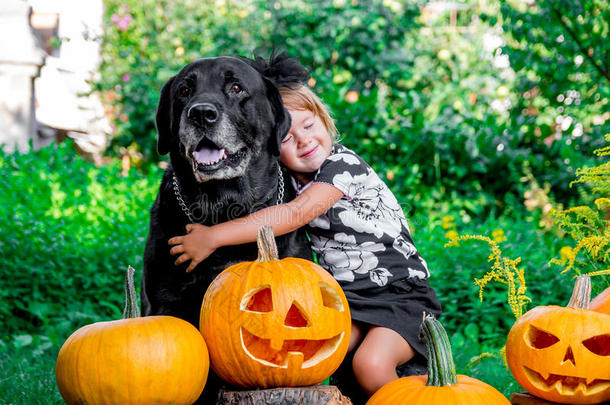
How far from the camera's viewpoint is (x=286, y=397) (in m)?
1.88

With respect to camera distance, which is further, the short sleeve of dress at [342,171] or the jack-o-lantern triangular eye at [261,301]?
the short sleeve of dress at [342,171]

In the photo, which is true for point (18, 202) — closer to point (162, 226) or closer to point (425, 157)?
point (162, 226)

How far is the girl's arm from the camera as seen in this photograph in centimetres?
236

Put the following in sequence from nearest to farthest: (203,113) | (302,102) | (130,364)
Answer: (130,364) < (203,113) < (302,102)

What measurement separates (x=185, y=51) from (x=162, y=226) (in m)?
5.97

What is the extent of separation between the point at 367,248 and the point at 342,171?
0.35 metres

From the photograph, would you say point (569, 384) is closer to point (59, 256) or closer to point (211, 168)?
point (211, 168)

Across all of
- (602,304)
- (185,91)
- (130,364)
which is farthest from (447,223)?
(130,364)

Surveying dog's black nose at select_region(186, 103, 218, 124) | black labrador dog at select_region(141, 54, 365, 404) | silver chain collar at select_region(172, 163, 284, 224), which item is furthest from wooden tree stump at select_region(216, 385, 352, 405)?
dog's black nose at select_region(186, 103, 218, 124)

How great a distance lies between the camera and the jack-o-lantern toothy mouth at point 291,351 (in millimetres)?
1887

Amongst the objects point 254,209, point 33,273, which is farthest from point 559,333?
point 33,273

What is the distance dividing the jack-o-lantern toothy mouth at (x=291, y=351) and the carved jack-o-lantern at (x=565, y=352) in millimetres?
570

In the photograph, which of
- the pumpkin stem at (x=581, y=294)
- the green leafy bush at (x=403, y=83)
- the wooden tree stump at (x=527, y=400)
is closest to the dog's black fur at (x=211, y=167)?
the wooden tree stump at (x=527, y=400)

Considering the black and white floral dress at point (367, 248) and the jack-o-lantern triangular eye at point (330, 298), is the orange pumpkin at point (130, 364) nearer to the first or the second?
the jack-o-lantern triangular eye at point (330, 298)
